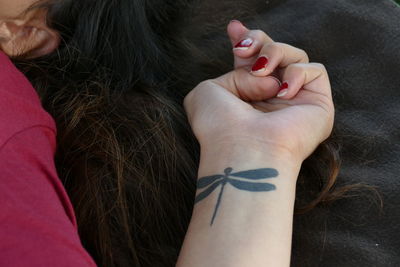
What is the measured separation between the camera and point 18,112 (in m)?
0.83

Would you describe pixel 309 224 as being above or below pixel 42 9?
below

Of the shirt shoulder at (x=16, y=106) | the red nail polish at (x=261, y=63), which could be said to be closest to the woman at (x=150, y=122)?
the red nail polish at (x=261, y=63)

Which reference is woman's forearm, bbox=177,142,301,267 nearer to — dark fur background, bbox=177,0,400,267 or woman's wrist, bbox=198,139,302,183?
woman's wrist, bbox=198,139,302,183

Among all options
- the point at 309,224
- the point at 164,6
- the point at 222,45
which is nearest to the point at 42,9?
the point at 164,6

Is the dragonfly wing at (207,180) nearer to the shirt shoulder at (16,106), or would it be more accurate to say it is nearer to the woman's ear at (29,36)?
the shirt shoulder at (16,106)

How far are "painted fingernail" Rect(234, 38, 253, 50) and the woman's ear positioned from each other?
0.37 m

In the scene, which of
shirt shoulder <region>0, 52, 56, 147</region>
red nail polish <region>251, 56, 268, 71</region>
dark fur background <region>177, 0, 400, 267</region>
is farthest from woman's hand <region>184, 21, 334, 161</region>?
shirt shoulder <region>0, 52, 56, 147</region>

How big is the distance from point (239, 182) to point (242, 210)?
5 cm

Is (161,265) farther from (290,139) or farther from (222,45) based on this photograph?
(222,45)

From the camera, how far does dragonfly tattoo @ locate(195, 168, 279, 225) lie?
2.82 ft

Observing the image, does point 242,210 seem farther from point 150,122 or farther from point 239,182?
point 150,122

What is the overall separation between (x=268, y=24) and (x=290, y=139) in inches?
18.3

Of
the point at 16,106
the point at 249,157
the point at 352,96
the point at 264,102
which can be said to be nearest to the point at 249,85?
the point at 264,102

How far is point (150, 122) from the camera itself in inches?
40.6
